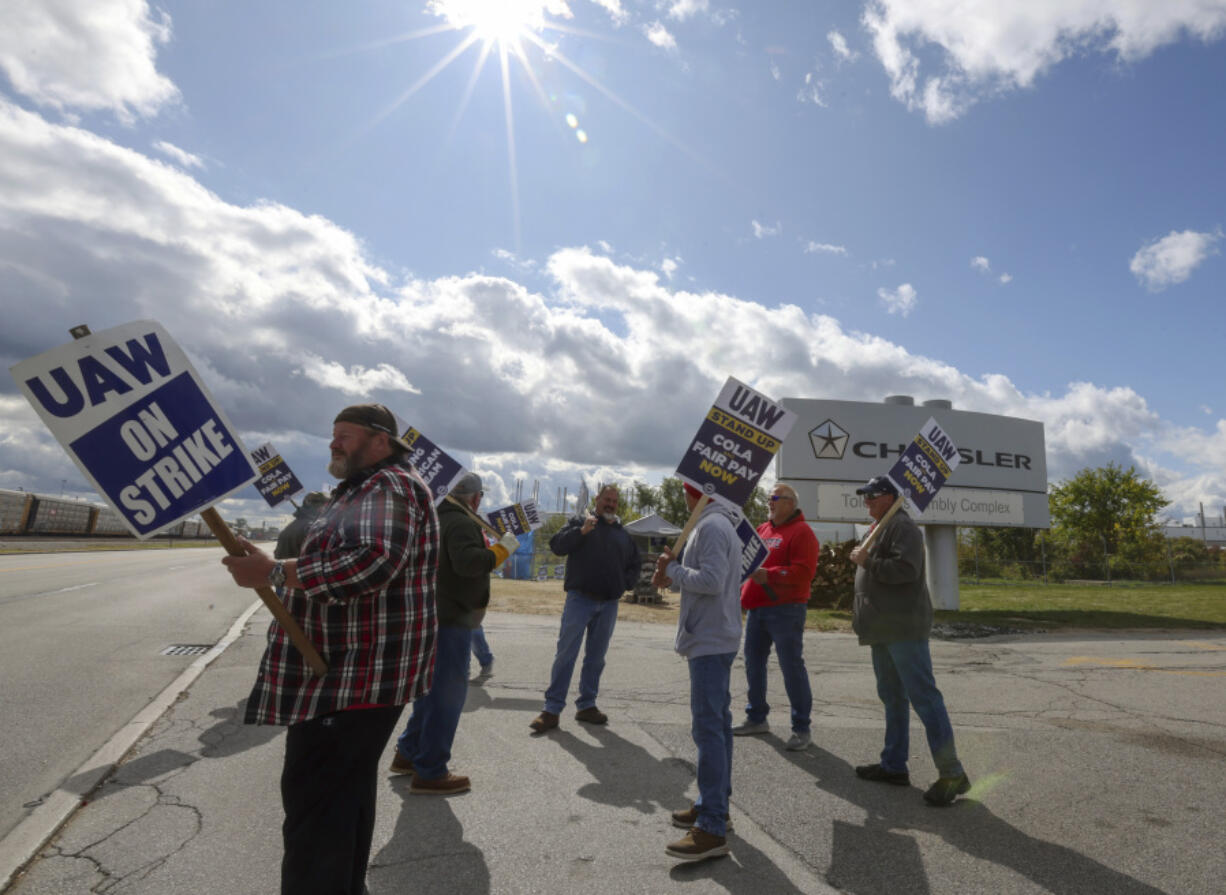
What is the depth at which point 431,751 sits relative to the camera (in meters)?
4.06

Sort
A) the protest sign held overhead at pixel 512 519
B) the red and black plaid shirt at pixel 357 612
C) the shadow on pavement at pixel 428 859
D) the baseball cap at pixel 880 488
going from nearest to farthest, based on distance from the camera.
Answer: the red and black plaid shirt at pixel 357 612, the shadow on pavement at pixel 428 859, the baseball cap at pixel 880 488, the protest sign held overhead at pixel 512 519

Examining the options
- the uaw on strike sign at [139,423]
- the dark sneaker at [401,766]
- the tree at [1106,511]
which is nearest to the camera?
the uaw on strike sign at [139,423]

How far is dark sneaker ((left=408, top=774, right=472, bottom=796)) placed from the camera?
13.2 ft

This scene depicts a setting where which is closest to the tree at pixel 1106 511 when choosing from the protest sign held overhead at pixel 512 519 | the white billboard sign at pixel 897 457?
the white billboard sign at pixel 897 457

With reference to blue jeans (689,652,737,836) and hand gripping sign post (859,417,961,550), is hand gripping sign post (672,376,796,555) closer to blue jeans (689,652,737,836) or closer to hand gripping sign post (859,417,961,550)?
hand gripping sign post (859,417,961,550)

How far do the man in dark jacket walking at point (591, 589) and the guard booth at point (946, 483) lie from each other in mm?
14581

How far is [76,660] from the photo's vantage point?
786 centimetres

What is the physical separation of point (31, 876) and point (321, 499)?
3.64m

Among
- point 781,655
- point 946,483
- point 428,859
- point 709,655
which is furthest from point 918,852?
point 946,483

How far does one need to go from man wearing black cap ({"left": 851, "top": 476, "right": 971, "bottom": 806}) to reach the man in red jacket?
66 centimetres

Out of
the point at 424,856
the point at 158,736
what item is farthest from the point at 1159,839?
the point at 158,736

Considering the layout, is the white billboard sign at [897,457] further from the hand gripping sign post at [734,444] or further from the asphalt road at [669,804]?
the hand gripping sign post at [734,444]

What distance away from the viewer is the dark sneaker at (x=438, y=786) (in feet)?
13.2

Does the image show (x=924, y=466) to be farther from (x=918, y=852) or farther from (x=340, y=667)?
(x=340, y=667)
